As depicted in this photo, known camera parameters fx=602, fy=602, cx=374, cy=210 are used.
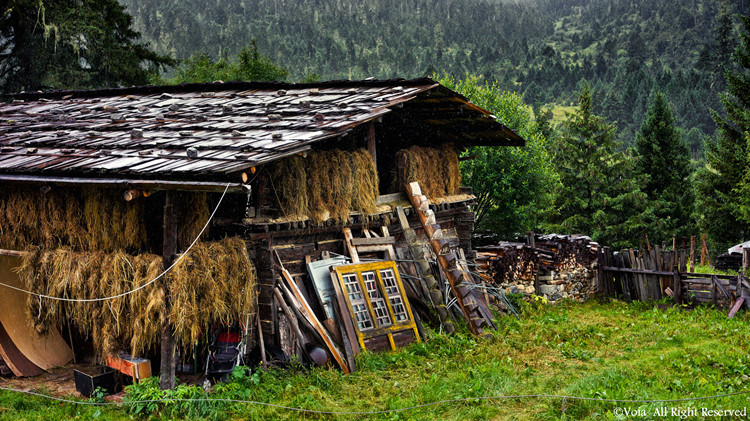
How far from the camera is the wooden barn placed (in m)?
8.05

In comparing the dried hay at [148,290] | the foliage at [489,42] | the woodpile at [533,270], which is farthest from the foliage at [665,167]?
the foliage at [489,42]

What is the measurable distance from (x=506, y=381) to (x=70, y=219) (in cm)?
674

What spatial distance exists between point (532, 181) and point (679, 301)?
14.8 meters

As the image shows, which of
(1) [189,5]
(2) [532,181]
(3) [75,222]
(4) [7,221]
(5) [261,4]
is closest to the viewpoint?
(3) [75,222]

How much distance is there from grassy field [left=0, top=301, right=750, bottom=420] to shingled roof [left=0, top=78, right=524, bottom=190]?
9.53ft

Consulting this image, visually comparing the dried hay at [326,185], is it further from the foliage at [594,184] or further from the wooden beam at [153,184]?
the foliage at [594,184]

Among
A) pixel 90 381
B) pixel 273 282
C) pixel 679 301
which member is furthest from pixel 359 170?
pixel 679 301

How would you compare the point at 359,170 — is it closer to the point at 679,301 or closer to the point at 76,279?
the point at 76,279

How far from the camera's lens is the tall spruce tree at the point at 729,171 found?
28156 mm

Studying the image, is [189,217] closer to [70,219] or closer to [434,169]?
[70,219]

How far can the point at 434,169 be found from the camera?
12656 mm

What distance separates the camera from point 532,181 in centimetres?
2852

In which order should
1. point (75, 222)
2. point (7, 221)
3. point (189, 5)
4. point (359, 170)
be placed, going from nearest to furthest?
point (75, 222), point (7, 221), point (359, 170), point (189, 5)

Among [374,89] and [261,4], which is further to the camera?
[261,4]
